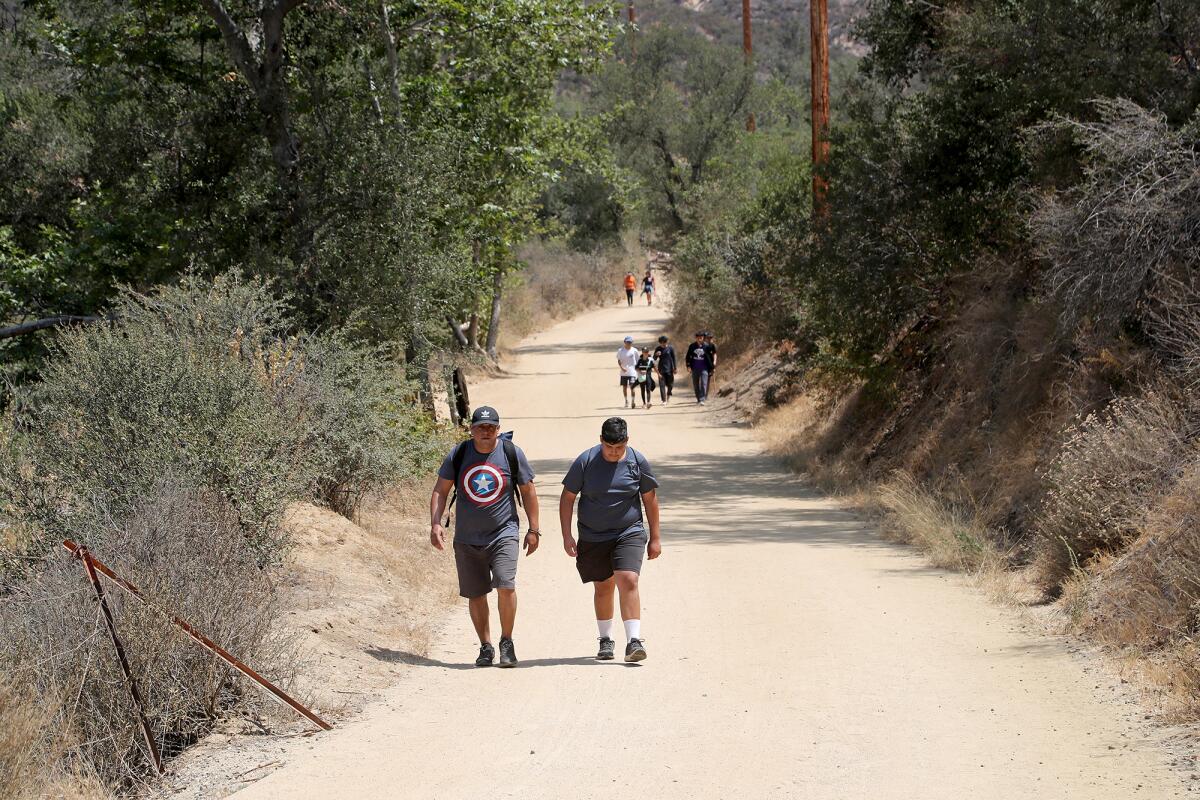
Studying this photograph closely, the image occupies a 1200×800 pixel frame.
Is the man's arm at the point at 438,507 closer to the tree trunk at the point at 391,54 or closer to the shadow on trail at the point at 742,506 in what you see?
the shadow on trail at the point at 742,506

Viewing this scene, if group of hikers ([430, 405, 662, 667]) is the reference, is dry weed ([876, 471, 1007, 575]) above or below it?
below

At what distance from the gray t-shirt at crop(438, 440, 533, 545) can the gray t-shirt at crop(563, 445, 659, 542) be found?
0.38 metres

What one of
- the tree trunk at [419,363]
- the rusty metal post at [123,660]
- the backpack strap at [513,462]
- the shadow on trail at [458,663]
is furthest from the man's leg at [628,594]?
the tree trunk at [419,363]

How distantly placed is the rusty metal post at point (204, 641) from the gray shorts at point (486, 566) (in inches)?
74.1

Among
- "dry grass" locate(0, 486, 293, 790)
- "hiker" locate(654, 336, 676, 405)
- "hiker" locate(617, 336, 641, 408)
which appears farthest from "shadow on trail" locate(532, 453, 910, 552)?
"hiker" locate(654, 336, 676, 405)

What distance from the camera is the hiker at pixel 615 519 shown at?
9109mm

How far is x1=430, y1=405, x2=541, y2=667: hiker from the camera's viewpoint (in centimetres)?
910

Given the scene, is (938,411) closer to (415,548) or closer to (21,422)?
(415,548)

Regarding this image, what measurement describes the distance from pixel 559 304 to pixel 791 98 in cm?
1791

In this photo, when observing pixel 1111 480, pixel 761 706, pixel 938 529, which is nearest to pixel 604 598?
pixel 761 706

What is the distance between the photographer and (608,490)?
9.09m

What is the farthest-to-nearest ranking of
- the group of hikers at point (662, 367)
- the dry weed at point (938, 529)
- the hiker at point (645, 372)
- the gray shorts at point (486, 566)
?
the hiker at point (645, 372), the group of hikers at point (662, 367), the dry weed at point (938, 529), the gray shorts at point (486, 566)

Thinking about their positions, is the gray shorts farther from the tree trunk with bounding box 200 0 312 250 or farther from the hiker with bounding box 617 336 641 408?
the hiker with bounding box 617 336 641 408

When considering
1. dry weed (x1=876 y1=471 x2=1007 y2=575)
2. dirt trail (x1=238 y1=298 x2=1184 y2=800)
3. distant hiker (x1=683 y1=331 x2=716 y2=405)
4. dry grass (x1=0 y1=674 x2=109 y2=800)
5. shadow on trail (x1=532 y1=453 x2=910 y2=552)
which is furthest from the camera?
distant hiker (x1=683 y1=331 x2=716 y2=405)
